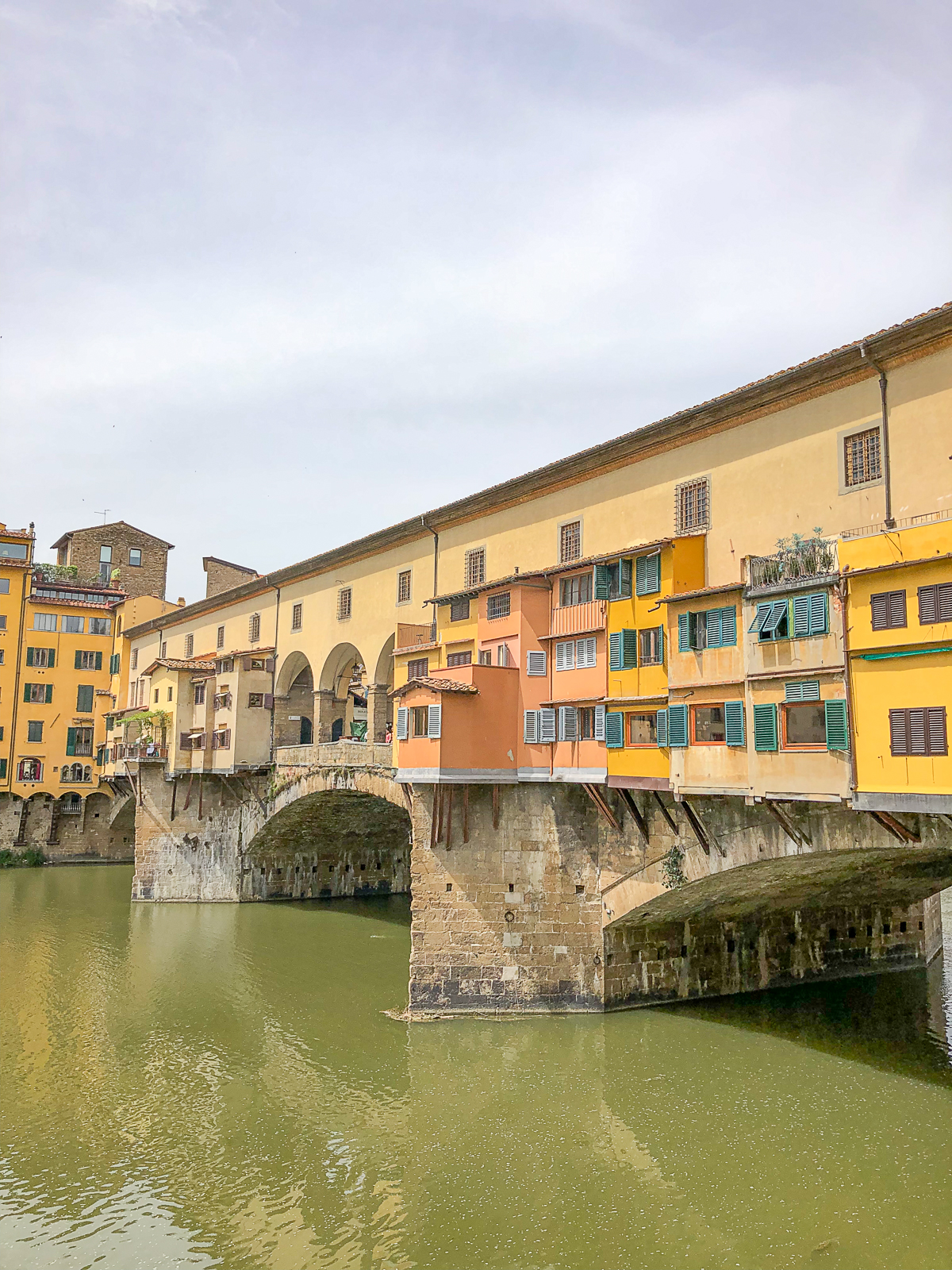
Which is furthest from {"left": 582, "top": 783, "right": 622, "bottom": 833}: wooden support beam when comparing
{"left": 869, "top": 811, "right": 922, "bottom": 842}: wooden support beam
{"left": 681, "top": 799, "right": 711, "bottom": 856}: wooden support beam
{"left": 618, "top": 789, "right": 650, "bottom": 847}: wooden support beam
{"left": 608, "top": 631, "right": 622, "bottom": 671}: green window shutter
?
{"left": 869, "top": 811, "right": 922, "bottom": 842}: wooden support beam

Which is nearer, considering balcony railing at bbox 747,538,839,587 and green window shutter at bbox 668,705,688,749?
balcony railing at bbox 747,538,839,587

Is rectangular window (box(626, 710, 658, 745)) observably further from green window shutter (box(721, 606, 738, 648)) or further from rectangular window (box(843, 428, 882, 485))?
rectangular window (box(843, 428, 882, 485))

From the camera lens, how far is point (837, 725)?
15898 millimetres

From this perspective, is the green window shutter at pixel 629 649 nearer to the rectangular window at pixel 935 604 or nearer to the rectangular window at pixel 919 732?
the rectangular window at pixel 919 732

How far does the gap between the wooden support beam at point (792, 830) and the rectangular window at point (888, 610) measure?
4.22 m

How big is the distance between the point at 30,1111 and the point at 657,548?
1681 cm

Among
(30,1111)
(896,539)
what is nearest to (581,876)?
(896,539)

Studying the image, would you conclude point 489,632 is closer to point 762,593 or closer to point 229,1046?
point 762,593

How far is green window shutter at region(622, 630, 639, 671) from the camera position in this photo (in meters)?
20.6

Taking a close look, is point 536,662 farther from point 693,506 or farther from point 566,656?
point 693,506

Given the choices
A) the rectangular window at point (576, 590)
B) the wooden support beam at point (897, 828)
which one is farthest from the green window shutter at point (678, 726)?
the rectangular window at point (576, 590)

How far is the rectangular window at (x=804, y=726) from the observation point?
16.3 metres

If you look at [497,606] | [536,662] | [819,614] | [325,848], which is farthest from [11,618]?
[819,614]

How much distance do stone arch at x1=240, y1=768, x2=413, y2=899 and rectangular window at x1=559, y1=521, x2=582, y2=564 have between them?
48.3 feet
